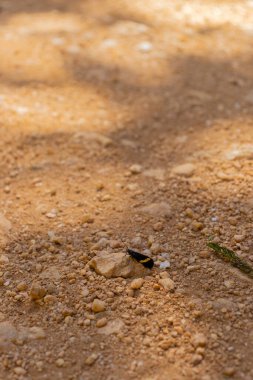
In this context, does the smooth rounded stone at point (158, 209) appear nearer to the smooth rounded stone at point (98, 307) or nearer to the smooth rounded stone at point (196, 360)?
the smooth rounded stone at point (98, 307)

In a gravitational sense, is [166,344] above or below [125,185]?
above

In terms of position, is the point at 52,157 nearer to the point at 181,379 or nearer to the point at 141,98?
the point at 141,98

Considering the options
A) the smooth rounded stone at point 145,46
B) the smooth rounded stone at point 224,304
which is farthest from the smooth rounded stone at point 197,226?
the smooth rounded stone at point 145,46

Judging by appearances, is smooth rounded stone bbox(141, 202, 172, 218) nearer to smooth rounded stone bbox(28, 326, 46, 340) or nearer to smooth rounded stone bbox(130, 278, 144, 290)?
smooth rounded stone bbox(130, 278, 144, 290)

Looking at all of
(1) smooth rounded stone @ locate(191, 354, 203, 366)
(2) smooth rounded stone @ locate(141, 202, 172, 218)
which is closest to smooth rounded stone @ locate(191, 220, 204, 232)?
(2) smooth rounded stone @ locate(141, 202, 172, 218)

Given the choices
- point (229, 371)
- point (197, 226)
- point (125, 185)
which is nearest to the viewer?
point (229, 371)

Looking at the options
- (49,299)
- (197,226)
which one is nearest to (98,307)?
(49,299)

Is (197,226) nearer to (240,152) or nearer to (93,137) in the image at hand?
(240,152)

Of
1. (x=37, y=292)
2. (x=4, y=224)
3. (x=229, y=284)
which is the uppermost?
(x=229, y=284)
